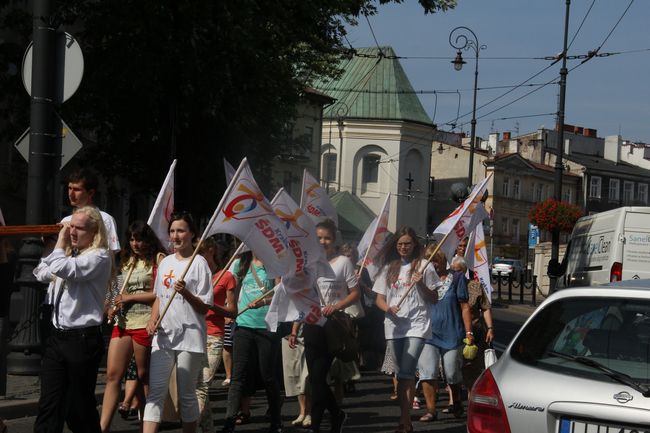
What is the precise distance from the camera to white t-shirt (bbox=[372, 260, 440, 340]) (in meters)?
9.43

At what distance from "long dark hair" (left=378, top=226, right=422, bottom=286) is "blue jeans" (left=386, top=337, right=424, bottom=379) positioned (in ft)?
1.75

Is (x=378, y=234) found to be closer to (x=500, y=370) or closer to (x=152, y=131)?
(x=500, y=370)

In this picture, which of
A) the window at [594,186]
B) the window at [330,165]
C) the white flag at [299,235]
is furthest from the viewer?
the window at [594,186]

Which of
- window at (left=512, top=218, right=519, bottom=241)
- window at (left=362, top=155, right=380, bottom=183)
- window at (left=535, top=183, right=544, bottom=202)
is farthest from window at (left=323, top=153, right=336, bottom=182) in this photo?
window at (left=535, top=183, right=544, bottom=202)

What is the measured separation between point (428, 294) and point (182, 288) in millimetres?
2921

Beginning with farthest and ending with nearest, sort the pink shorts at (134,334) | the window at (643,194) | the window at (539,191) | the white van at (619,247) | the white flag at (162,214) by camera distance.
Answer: the window at (643,194) → the window at (539,191) → the white van at (619,247) → the white flag at (162,214) → the pink shorts at (134,334)

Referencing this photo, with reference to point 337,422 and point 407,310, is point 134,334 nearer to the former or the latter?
point 337,422

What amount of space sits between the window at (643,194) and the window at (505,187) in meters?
14.3

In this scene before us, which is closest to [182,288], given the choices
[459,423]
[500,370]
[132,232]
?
[132,232]

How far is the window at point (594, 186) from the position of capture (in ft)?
299

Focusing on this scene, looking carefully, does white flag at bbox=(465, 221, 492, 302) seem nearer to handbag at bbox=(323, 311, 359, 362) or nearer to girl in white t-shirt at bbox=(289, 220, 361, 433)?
girl in white t-shirt at bbox=(289, 220, 361, 433)

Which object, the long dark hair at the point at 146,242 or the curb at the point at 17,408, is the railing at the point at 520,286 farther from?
the long dark hair at the point at 146,242

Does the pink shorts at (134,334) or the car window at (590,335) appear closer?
the car window at (590,335)

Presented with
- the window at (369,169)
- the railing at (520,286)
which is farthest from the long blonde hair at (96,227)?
the window at (369,169)
